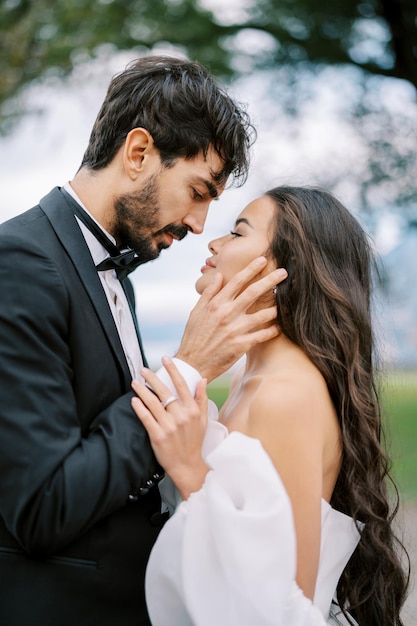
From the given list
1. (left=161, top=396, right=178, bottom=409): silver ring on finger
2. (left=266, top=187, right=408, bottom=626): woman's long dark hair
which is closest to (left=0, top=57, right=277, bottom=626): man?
(left=161, top=396, right=178, bottom=409): silver ring on finger

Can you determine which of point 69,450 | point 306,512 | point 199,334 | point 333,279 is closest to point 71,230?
point 199,334

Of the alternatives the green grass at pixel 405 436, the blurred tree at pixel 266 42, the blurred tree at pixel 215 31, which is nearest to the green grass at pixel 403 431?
the green grass at pixel 405 436

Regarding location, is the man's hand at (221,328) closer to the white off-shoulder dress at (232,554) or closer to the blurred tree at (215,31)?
the white off-shoulder dress at (232,554)

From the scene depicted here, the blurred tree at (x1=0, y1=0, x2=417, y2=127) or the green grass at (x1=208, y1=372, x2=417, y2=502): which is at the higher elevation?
the blurred tree at (x1=0, y1=0, x2=417, y2=127)

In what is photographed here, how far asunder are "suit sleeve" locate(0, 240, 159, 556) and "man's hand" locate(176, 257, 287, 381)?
0.90 feet

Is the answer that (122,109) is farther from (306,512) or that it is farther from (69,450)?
(306,512)

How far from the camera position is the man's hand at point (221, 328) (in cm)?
225

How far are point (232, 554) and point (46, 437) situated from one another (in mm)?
573

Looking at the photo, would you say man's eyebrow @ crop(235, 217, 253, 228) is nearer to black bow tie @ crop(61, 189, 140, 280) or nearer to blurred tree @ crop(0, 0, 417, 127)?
black bow tie @ crop(61, 189, 140, 280)

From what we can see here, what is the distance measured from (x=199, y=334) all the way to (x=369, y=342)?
2.38ft

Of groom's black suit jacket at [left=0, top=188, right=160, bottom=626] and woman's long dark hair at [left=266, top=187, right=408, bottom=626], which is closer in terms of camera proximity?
groom's black suit jacket at [left=0, top=188, right=160, bottom=626]

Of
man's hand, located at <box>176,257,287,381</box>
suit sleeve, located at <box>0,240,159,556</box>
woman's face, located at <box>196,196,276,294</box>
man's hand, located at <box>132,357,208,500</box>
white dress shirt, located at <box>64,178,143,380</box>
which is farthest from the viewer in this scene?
woman's face, located at <box>196,196,276,294</box>

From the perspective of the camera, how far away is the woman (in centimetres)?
203

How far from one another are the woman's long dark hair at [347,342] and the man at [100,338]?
8.1 inches
